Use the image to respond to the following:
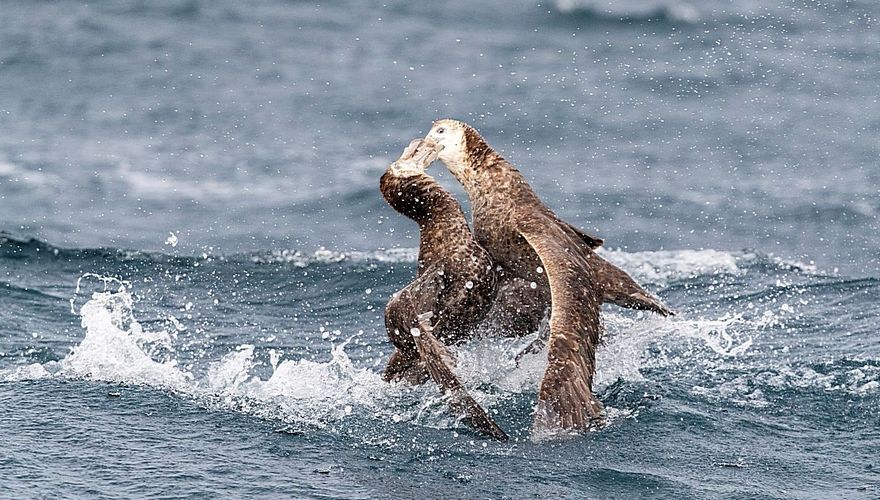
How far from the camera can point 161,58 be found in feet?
74.6

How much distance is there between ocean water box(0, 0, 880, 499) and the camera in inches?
366

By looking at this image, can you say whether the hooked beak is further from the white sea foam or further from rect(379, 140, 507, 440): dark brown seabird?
Result: the white sea foam

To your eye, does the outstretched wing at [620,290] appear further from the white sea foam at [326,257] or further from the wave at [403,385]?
the white sea foam at [326,257]

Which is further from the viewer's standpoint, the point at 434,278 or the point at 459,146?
the point at 459,146

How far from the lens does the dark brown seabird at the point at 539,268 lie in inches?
379

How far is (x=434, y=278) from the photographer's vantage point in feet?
33.3

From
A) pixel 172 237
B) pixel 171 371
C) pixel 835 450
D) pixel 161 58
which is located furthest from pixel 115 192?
pixel 835 450

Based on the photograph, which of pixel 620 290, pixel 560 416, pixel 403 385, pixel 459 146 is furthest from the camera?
pixel 459 146

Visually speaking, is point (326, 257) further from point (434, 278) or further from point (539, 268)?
point (434, 278)

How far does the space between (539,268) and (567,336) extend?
3.83 ft

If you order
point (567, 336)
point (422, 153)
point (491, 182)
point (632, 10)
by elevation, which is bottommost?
point (567, 336)

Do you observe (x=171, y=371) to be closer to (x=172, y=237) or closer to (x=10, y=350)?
(x=10, y=350)

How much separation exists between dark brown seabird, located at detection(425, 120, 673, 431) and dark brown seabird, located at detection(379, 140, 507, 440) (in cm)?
23

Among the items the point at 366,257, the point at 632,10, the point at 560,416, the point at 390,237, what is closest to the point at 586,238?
the point at 560,416
